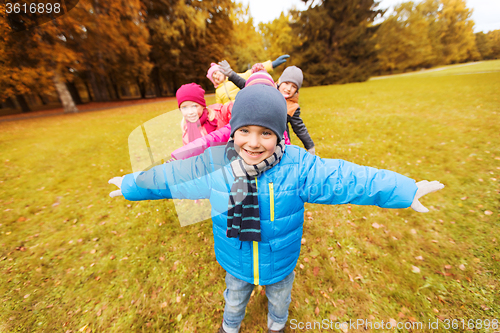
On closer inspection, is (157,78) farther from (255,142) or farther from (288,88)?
(255,142)

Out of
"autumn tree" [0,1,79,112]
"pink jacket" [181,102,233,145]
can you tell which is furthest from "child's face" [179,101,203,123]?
"autumn tree" [0,1,79,112]

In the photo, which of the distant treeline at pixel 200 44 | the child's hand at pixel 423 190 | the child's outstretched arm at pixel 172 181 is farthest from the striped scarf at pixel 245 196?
the distant treeline at pixel 200 44

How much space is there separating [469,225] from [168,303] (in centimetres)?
557

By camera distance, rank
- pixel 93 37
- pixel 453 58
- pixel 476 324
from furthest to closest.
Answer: pixel 453 58 → pixel 93 37 → pixel 476 324

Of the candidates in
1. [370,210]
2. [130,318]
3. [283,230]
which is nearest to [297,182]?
[283,230]

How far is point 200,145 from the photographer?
2338 millimetres

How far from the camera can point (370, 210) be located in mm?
4469

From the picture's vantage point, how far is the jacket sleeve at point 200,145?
223 cm

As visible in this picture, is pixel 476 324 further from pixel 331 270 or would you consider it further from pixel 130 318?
pixel 130 318

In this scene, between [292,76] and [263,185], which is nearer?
[263,185]

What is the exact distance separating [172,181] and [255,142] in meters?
0.86

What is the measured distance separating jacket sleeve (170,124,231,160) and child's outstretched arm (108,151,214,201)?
389 millimetres

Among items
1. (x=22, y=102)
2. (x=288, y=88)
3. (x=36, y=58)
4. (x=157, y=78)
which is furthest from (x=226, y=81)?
(x=157, y=78)

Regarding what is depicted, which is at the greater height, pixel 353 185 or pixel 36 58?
pixel 36 58
